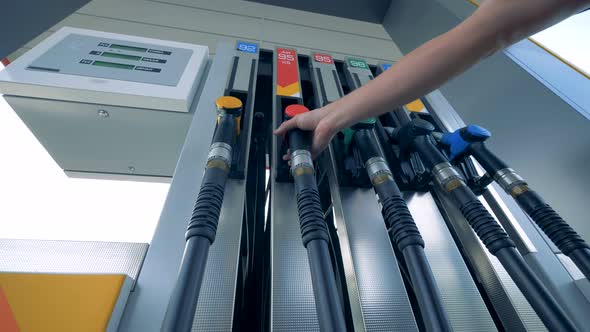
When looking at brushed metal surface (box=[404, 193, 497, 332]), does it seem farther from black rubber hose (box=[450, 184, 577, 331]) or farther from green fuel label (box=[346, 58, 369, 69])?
green fuel label (box=[346, 58, 369, 69])

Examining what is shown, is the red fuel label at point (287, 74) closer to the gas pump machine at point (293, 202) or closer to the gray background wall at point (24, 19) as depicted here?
the gas pump machine at point (293, 202)

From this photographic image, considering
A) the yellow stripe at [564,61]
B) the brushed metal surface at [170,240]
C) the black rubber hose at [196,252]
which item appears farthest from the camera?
the yellow stripe at [564,61]

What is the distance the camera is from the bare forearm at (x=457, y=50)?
14.1 inches

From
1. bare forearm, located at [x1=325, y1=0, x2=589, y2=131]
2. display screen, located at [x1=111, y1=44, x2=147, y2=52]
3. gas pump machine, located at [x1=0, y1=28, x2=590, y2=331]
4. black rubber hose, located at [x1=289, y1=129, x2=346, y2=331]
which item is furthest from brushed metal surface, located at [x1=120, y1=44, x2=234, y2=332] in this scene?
display screen, located at [x1=111, y1=44, x2=147, y2=52]

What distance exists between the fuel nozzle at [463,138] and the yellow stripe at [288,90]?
39cm

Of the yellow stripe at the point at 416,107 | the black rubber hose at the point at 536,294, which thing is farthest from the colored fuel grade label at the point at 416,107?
the black rubber hose at the point at 536,294

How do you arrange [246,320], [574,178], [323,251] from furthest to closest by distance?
1. [574,178]
2. [246,320]
3. [323,251]

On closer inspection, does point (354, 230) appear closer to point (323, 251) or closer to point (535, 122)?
point (323, 251)

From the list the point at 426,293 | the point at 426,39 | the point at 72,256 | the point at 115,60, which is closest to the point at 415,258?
the point at 426,293

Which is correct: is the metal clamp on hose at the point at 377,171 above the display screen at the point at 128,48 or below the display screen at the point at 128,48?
below

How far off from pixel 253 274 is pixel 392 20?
1.85 metres

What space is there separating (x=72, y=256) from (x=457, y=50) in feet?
2.13

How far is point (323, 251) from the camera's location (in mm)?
335

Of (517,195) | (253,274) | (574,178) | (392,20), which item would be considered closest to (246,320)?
(253,274)
